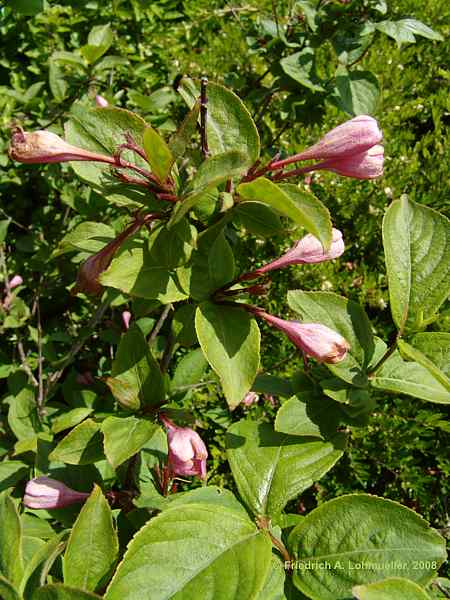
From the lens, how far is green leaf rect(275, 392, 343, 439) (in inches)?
30.5

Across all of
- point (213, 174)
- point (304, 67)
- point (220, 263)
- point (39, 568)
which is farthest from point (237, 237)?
point (39, 568)

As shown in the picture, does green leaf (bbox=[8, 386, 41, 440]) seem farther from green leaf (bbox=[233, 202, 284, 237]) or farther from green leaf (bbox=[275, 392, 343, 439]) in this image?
green leaf (bbox=[233, 202, 284, 237])

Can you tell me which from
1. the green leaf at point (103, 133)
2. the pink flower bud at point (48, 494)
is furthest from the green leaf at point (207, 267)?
the pink flower bud at point (48, 494)

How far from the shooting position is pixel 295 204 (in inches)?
22.5

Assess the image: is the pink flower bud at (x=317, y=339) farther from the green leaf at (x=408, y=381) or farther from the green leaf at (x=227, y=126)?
the green leaf at (x=227, y=126)

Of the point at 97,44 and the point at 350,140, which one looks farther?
the point at 97,44

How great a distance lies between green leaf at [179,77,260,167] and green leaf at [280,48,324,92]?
772mm

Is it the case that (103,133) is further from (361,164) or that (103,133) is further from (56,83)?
(56,83)

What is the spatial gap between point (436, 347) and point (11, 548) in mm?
612

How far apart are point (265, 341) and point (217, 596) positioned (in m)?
1.09

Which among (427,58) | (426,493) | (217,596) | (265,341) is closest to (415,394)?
(217,596)

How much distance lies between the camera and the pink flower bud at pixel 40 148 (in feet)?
2.20

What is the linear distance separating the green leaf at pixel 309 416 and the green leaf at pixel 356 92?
2.78 feet

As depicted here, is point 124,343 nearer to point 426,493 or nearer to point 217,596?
point 217,596
